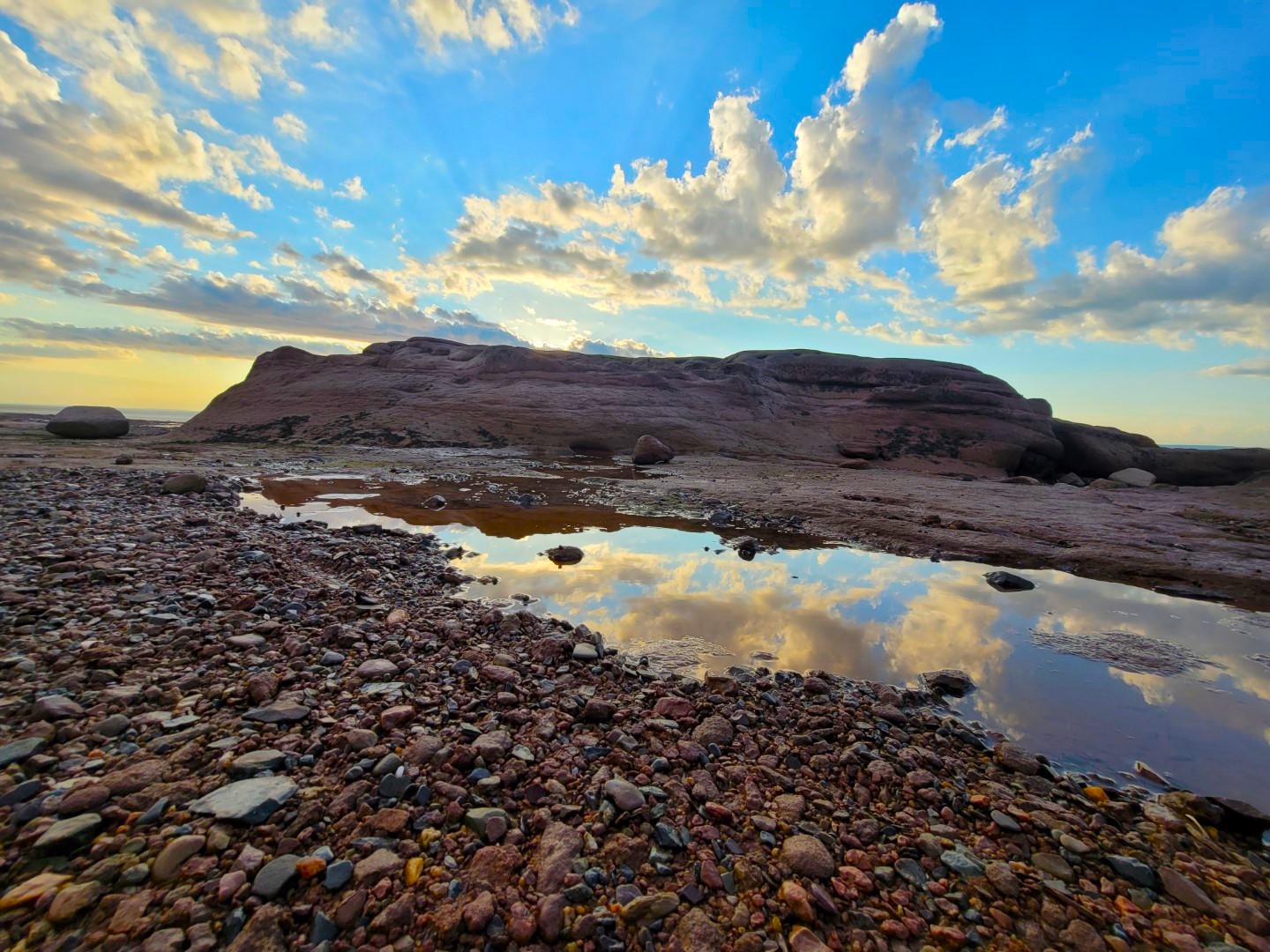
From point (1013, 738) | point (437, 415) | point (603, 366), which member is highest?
point (603, 366)

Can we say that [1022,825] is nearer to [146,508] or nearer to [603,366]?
[146,508]

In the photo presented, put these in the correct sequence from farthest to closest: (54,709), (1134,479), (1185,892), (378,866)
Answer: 1. (1134,479)
2. (54,709)
3. (1185,892)
4. (378,866)

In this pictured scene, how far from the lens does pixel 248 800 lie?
2.99m

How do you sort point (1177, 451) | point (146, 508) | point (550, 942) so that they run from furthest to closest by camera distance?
point (1177, 451), point (146, 508), point (550, 942)

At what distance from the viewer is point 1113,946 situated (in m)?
2.60

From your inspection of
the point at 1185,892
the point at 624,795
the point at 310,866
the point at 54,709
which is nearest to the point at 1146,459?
the point at 1185,892

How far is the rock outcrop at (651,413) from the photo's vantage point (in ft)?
134

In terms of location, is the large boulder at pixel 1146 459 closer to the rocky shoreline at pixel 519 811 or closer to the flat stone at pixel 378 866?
the rocky shoreline at pixel 519 811

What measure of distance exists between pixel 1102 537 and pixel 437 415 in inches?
1576

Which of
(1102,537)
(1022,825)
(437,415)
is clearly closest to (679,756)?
(1022,825)

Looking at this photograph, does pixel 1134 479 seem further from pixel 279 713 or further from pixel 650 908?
pixel 279 713

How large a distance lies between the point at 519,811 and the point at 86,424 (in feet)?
157

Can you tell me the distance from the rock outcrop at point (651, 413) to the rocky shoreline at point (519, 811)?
35.9 meters

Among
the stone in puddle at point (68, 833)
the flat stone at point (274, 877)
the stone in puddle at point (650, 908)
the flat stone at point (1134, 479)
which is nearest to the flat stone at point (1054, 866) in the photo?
the stone in puddle at point (650, 908)
